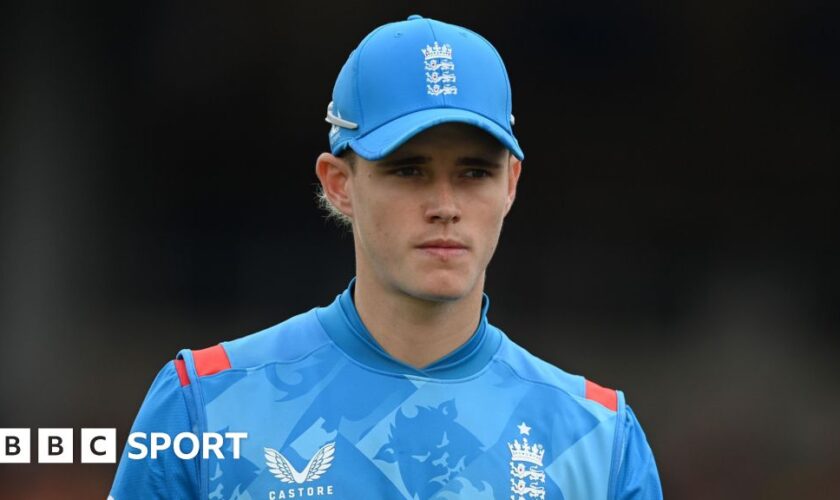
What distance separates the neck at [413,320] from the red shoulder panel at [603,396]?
1.06 feet

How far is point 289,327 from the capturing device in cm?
282

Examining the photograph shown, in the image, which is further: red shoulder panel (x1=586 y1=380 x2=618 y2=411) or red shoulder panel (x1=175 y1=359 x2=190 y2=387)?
red shoulder panel (x1=586 y1=380 x2=618 y2=411)

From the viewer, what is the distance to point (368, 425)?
264 centimetres

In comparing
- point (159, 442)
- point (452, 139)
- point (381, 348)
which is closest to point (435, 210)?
point (452, 139)

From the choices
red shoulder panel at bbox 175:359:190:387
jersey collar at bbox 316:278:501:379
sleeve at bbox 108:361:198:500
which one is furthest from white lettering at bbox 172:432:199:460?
jersey collar at bbox 316:278:501:379

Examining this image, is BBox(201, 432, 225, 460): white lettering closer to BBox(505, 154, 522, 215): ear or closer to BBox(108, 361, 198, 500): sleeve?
BBox(108, 361, 198, 500): sleeve

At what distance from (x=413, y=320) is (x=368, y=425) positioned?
0.23 meters

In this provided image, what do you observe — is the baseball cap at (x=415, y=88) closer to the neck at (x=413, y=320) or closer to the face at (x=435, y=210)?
the face at (x=435, y=210)

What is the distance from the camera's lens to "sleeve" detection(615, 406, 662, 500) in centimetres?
271

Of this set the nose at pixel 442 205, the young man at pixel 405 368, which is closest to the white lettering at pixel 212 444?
the young man at pixel 405 368

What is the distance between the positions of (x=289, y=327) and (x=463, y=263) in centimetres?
49

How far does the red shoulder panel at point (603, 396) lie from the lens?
2.84 m

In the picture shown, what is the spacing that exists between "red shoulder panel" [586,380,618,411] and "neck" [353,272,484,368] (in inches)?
12.8

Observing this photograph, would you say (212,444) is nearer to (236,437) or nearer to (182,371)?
(236,437)
